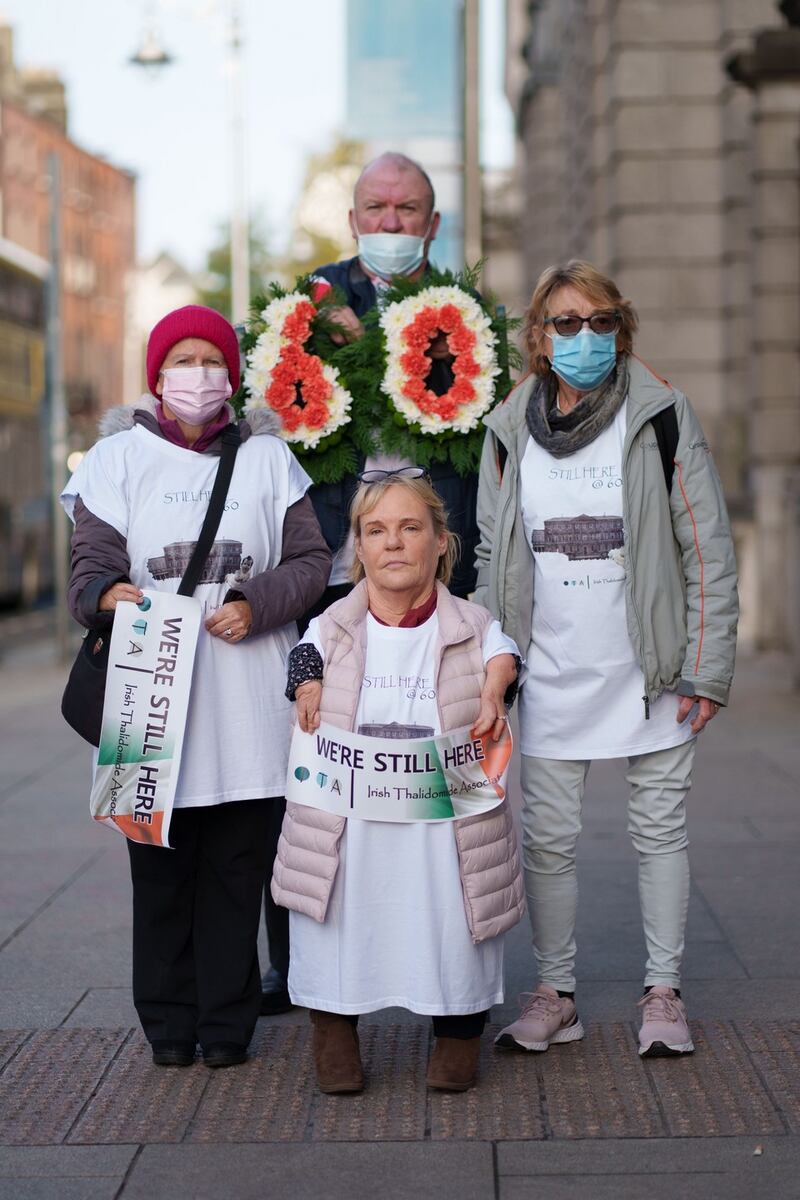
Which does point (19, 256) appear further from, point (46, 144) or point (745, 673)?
point (46, 144)

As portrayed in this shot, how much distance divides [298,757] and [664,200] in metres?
14.5

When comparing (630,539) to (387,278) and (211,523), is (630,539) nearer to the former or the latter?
(211,523)

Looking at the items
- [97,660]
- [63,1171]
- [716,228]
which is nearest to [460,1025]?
[63,1171]

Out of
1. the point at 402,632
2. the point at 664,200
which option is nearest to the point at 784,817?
the point at 402,632

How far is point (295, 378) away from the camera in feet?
17.6

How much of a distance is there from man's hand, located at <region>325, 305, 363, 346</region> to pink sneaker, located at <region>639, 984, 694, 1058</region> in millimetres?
2037

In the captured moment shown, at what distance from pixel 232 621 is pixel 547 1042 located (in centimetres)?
139

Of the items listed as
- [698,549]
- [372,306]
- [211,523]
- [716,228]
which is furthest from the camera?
[716,228]

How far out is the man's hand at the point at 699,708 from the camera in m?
4.88

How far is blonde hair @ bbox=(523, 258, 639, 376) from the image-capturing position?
493cm

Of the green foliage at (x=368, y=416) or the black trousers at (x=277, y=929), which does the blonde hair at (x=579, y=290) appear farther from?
the black trousers at (x=277, y=929)

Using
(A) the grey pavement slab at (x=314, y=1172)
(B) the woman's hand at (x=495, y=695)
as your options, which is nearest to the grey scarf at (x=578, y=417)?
(B) the woman's hand at (x=495, y=695)

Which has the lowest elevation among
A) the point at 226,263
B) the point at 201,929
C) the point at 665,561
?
the point at 201,929

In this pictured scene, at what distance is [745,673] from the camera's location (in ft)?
48.4
